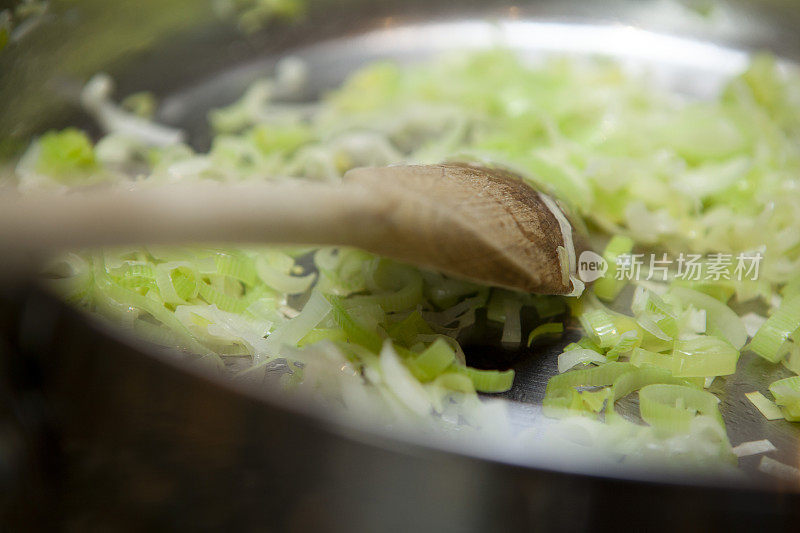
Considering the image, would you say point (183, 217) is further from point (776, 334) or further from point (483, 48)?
point (483, 48)

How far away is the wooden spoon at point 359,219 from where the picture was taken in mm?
532

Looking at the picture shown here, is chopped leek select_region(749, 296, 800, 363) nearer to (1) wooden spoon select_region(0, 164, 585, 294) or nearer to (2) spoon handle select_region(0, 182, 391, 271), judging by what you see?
(1) wooden spoon select_region(0, 164, 585, 294)

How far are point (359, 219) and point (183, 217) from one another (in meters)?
0.18

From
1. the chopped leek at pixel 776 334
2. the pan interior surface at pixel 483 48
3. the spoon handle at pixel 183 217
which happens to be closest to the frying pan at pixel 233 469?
the spoon handle at pixel 183 217

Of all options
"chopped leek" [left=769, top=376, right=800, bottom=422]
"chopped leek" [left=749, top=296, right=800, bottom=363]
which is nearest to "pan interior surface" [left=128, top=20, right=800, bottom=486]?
"chopped leek" [left=749, top=296, right=800, bottom=363]

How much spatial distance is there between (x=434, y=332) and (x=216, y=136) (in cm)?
76

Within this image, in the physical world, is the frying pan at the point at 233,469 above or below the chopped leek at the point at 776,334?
above

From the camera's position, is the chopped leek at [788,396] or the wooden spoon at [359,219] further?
the chopped leek at [788,396]

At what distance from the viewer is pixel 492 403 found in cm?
76

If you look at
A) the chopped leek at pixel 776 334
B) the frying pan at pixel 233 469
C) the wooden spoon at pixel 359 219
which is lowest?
the chopped leek at pixel 776 334

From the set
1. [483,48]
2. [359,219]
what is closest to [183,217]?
[359,219]

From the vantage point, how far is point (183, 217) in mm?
559

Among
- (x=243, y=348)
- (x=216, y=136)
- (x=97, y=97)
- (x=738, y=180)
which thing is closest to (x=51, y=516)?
(x=243, y=348)

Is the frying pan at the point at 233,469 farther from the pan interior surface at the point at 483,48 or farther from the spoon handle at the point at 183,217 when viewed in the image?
the pan interior surface at the point at 483,48
